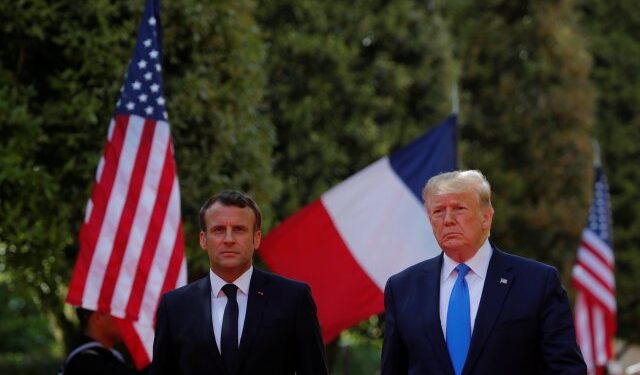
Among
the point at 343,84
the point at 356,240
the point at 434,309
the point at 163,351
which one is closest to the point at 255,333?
the point at 163,351

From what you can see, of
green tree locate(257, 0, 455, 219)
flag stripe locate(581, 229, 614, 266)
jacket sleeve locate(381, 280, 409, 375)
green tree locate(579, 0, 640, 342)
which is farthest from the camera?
green tree locate(579, 0, 640, 342)

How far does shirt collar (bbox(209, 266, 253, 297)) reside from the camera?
6.01m

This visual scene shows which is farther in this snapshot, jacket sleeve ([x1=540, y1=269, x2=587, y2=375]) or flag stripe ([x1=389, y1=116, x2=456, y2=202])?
flag stripe ([x1=389, y1=116, x2=456, y2=202])

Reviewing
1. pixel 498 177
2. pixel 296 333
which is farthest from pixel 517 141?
pixel 296 333

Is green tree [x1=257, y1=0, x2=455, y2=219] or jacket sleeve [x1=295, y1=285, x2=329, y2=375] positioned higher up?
green tree [x1=257, y1=0, x2=455, y2=219]

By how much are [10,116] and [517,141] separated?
1544 cm

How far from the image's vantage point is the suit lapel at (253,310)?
232 inches

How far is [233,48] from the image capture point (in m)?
11.6

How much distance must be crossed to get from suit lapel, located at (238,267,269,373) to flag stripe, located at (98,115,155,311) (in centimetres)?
288

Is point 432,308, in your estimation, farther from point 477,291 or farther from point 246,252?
point 246,252

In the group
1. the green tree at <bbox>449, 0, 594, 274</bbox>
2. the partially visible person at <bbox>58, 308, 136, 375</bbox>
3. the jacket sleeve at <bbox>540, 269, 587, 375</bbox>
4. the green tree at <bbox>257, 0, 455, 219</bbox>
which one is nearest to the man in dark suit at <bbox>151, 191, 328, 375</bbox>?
the jacket sleeve at <bbox>540, 269, 587, 375</bbox>

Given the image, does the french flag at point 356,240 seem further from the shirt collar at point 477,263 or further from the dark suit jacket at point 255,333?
the shirt collar at point 477,263

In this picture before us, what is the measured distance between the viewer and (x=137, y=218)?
9.08 metres

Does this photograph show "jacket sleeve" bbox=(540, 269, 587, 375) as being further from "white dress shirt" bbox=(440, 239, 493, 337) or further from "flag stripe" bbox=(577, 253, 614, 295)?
"flag stripe" bbox=(577, 253, 614, 295)
